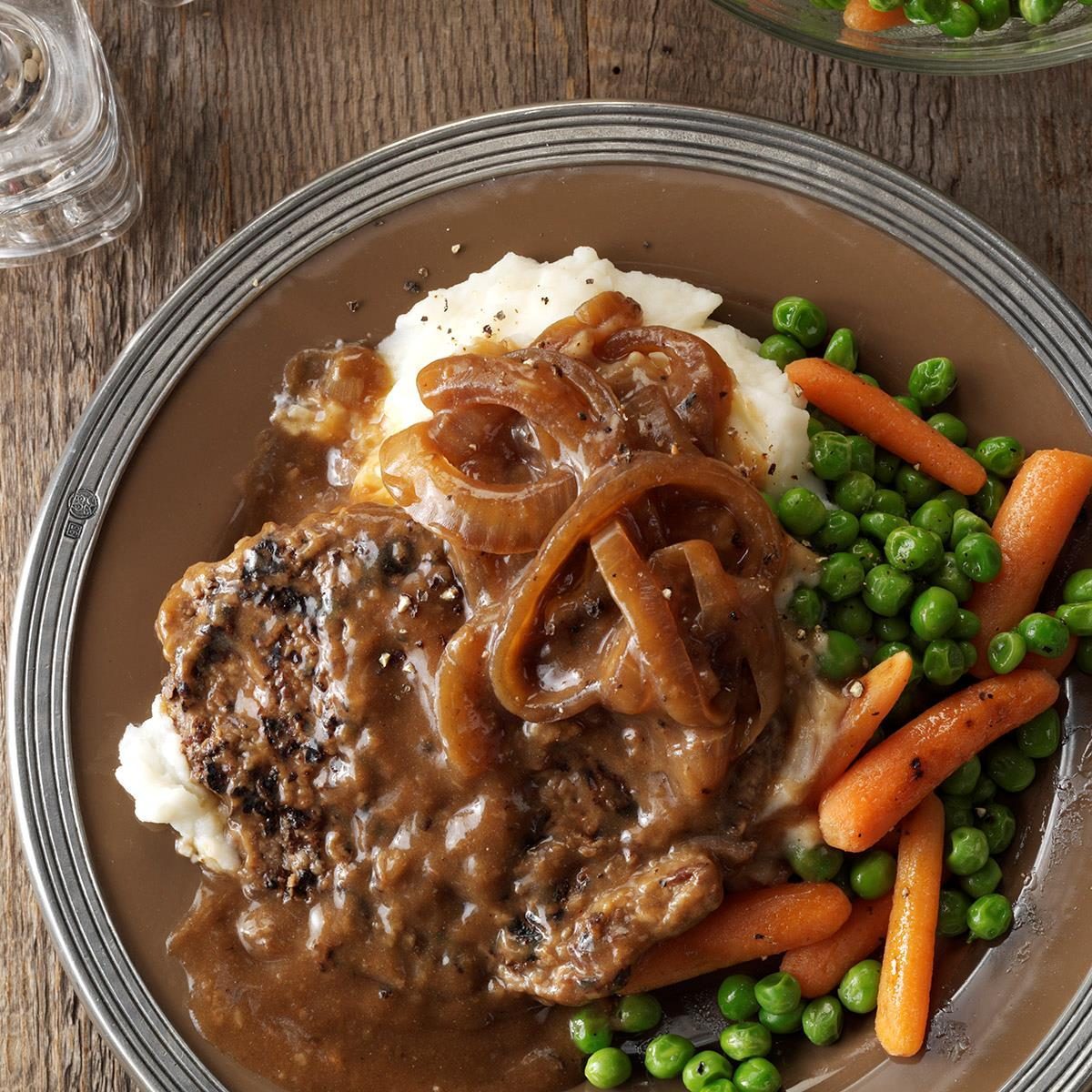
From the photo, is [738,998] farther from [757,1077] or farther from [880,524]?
[880,524]

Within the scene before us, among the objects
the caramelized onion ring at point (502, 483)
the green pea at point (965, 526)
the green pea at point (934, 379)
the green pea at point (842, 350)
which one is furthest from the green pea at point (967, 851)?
the caramelized onion ring at point (502, 483)

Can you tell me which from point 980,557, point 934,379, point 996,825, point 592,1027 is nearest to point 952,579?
point 980,557

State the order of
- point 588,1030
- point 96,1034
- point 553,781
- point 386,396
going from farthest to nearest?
point 96,1034 → point 386,396 → point 588,1030 → point 553,781

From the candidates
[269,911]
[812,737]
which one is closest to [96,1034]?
[269,911]

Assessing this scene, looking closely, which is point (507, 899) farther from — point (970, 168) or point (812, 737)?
point (970, 168)

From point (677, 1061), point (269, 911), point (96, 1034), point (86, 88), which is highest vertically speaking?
point (86, 88)

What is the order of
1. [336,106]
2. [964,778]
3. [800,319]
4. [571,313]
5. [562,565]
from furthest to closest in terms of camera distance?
[336,106] → [800,319] → [571,313] → [964,778] → [562,565]

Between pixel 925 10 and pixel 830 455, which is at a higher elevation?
pixel 925 10
